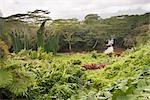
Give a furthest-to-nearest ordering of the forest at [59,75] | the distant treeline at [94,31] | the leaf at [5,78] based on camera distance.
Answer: the distant treeline at [94,31]
the leaf at [5,78]
the forest at [59,75]

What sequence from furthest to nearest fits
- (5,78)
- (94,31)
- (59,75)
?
(94,31), (59,75), (5,78)

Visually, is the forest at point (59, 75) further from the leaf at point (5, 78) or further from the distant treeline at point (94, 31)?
the distant treeline at point (94, 31)

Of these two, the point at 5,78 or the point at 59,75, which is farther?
the point at 59,75

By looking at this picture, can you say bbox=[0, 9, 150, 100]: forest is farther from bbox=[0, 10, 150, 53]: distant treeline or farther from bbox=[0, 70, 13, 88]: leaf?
bbox=[0, 10, 150, 53]: distant treeline

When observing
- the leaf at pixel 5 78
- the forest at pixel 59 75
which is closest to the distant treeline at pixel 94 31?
the forest at pixel 59 75

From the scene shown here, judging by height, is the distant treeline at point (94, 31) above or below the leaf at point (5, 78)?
below

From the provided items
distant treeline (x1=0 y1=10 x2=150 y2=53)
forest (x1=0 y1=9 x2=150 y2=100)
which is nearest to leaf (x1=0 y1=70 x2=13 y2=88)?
forest (x1=0 y1=9 x2=150 y2=100)

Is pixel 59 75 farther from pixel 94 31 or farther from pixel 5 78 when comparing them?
pixel 94 31

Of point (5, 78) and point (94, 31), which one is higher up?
point (5, 78)

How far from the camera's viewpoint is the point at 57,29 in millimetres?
32906

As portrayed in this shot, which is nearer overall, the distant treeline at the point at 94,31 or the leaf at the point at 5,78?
the leaf at the point at 5,78

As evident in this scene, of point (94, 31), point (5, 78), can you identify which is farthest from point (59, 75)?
point (94, 31)

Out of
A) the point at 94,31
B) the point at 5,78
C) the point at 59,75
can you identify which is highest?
the point at 5,78

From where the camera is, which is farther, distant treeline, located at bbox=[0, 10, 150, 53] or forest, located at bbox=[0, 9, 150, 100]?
distant treeline, located at bbox=[0, 10, 150, 53]
